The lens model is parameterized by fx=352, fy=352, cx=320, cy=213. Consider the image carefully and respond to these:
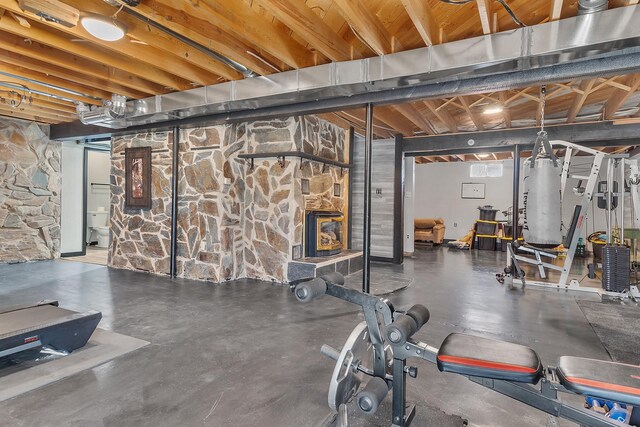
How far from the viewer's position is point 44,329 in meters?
2.62

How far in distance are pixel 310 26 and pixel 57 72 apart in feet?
10.9

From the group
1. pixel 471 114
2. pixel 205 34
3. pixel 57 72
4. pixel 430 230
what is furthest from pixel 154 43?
pixel 430 230

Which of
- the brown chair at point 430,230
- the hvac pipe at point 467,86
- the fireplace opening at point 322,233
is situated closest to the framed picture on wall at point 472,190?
the brown chair at point 430,230

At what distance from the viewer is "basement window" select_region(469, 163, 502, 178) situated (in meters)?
11.1

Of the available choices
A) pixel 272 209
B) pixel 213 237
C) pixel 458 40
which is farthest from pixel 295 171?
pixel 458 40

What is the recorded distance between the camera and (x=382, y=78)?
346cm

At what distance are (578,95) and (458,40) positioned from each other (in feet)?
9.65

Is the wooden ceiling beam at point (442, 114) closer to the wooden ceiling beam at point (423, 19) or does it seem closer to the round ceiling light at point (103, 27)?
the wooden ceiling beam at point (423, 19)

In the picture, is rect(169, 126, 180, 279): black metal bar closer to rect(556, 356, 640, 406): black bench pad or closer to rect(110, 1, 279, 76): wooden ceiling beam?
rect(110, 1, 279, 76): wooden ceiling beam

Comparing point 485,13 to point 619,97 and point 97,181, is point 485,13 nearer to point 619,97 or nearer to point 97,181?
point 619,97

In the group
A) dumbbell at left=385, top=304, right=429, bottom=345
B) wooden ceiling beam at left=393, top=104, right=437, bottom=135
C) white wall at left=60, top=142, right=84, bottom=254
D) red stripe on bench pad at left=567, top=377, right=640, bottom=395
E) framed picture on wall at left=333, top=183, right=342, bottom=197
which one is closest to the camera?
red stripe on bench pad at left=567, top=377, right=640, bottom=395

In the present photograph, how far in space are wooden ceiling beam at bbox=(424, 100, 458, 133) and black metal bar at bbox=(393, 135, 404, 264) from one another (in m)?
1.09

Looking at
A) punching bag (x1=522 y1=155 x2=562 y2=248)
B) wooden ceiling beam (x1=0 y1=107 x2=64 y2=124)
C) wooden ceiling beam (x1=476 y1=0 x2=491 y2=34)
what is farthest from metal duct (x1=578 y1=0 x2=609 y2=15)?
wooden ceiling beam (x1=0 y1=107 x2=64 y2=124)

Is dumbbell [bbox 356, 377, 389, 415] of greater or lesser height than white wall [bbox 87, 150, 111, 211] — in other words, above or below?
below
